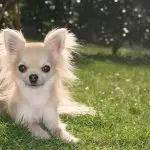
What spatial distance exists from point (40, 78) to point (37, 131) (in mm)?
684

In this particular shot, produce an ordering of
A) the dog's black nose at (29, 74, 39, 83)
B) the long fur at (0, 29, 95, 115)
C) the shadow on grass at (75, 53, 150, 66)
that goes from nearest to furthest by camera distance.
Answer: the dog's black nose at (29, 74, 39, 83), the long fur at (0, 29, 95, 115), the shadow on grass at (75, 53, 150, 66)

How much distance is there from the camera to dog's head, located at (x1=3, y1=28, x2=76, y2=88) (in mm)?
6555

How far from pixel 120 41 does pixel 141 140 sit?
53.3 ft

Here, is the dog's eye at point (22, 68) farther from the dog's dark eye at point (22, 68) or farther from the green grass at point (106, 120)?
the green grass at point (106, 120)

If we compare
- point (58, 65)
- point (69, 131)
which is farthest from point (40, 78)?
point (69, 131)

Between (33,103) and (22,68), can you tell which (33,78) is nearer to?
(22,68)

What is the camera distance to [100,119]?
25.8 ft

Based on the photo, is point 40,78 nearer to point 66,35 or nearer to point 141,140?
point 66,35

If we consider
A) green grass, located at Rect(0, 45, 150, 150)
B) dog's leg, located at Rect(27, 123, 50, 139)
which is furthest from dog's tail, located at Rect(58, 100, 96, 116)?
dog's leg, located at Rect(27, 123, 50, 139)

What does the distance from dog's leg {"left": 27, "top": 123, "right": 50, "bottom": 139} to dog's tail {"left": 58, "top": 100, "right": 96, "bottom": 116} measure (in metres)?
1.24

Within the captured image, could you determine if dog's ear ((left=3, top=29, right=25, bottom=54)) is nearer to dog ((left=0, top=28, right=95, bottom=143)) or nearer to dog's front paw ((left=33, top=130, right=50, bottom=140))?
dog ((left=0, top=28, right=95, bottom=143))

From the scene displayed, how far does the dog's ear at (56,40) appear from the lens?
6.92 m

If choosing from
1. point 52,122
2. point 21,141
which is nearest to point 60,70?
point 52,122

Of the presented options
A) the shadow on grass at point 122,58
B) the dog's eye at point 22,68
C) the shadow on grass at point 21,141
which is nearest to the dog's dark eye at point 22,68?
the dog's eye at point 22,68
